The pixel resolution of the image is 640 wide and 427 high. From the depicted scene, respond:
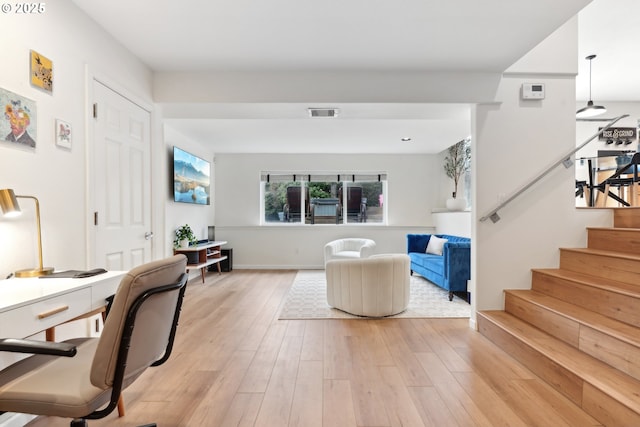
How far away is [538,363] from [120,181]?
3.41 meters

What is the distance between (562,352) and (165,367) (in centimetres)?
281

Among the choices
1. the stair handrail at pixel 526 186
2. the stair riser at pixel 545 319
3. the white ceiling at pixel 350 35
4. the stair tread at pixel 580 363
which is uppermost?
the white ceiling at pixel 350 35

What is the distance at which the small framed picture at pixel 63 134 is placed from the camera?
202 centimetres

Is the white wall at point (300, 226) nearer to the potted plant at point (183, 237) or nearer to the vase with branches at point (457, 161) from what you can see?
the vase with branches at point (457, 161)

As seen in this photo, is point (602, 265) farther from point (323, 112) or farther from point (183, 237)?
point (183, 237)

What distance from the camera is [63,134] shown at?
2.06 meters

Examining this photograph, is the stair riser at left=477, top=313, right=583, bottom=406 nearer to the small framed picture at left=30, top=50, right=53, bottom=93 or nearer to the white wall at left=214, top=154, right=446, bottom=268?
the small framed picture at left=30, top=50, right=53, bottom=93

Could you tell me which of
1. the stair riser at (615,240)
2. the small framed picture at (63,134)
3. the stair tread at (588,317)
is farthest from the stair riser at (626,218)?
the small framed picture at (63,134)

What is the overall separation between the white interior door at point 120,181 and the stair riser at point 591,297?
3648 millimetres

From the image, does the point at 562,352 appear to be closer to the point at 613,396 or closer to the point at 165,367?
the point at 613,396

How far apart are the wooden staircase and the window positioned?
14.3 ft

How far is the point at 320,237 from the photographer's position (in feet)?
23.3

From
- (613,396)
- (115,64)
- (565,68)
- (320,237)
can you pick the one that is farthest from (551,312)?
(320,237)

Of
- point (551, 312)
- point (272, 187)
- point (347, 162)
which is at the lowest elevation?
point (551, 312)
